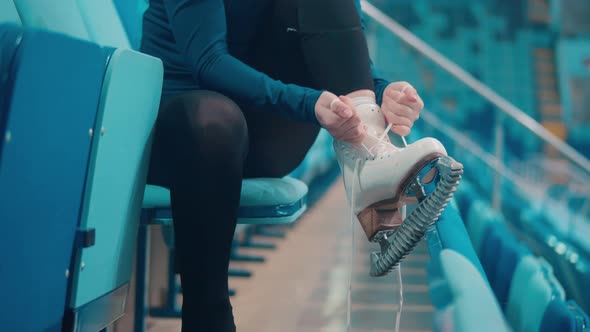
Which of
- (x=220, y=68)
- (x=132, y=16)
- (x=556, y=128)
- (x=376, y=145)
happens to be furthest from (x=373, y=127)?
(x=556, y=128)

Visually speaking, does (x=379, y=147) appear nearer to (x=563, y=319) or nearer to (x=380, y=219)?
(x=380, y=219)

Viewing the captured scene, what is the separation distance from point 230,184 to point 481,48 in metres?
6.07

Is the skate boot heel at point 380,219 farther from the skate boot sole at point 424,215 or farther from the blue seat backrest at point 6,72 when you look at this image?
the blue seat backrest at point 6,72

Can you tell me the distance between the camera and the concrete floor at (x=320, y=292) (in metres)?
0.73

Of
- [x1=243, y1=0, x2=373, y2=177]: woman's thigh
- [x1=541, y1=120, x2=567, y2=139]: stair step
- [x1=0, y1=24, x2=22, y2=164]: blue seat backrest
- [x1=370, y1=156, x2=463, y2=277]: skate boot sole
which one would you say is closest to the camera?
[x1=0, y1=24, x2=22, y2=164]: blue seat backrest

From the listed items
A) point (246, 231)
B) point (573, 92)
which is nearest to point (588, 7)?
point (573, 92)

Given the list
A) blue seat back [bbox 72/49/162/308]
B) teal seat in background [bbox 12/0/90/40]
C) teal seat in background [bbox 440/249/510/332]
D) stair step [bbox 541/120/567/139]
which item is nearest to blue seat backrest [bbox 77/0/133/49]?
teal seat in background [bbox 12/0/90/40]

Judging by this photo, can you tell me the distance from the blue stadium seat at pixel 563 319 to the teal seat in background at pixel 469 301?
0.15m

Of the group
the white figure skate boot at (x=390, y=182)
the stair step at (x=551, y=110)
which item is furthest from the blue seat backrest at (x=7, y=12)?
the stair step at (x=551, y=110)

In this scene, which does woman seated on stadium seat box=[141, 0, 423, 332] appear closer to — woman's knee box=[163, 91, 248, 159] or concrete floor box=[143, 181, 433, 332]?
woman's knee box=[163, 91, 248, 159]

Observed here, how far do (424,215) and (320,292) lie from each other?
0.47 metres

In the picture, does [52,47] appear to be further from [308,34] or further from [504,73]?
[504,73]

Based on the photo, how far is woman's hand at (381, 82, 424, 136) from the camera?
0.51 metres

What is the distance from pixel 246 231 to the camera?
1300 mm
